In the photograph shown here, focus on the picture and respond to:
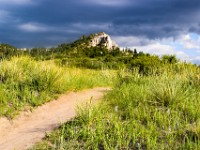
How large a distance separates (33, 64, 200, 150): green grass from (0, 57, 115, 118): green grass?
2.77 m

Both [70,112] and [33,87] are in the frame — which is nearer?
[70,112]

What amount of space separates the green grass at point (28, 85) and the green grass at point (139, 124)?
2.77 m

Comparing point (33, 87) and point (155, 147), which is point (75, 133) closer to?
point (155, 147)

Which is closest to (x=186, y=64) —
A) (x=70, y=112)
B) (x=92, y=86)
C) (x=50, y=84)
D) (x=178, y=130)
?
(x=92, y=86)

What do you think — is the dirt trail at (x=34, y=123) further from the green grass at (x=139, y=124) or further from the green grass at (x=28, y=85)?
the green grass at (x=139, y=124)

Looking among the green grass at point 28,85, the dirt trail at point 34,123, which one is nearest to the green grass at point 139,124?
the dirt trail at point 34,123

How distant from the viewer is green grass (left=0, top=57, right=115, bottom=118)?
11.8m

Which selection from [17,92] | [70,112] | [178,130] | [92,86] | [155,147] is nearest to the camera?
[155,147]

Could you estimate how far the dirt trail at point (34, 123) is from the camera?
8914mm

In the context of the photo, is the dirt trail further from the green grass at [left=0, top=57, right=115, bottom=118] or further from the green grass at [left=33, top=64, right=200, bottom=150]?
the green grass at [left=33, top=64, right=200, bottom=150]

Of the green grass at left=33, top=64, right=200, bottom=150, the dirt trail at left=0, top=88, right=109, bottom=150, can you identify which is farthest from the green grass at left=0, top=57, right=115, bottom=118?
the green grass at left=33, top=64, right=200, bottom=150

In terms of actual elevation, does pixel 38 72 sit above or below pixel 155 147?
above

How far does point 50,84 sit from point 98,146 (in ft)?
20.5

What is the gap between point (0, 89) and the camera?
12445 millimetres
